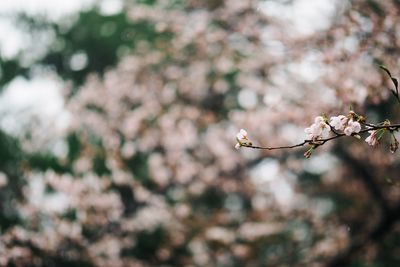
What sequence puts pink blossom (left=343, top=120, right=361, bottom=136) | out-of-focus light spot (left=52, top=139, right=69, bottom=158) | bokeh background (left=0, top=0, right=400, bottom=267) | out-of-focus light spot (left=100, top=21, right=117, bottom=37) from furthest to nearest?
out-of-focus light spot (left=100, top=21, right=117, bottom=37)
out-of-focus light spot (left=52, top=139, right=69, bottom=158)
bokeh background (left=0, top=0, right=400, bottom=267)
pink blossom (left=343, top=120, right=361, bottom=136)

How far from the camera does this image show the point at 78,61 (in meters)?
9.19

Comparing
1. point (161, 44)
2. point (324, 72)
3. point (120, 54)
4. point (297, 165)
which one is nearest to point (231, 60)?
point (161, 44)

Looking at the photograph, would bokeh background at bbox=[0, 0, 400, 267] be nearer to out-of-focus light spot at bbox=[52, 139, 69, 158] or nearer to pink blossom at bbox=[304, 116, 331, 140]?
out-of-focus light spot at bbox=[52, 139, 69, 158]

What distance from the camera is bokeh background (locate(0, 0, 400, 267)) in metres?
4.90

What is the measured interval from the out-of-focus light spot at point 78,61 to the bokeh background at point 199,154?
637 mm

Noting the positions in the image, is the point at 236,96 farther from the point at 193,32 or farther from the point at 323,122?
the point at 323,122

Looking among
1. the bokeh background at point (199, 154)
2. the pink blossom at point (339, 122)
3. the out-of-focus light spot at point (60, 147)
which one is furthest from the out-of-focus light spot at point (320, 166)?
the pink blossom at point (339, 122)

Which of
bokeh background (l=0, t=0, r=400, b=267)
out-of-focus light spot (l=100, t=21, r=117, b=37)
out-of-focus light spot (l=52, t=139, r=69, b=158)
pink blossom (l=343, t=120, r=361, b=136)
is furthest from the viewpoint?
out-of-focus light spot (l=100, t=21, r=117, b=37)

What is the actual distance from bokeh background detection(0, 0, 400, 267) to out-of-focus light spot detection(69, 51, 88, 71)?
2.09 feet

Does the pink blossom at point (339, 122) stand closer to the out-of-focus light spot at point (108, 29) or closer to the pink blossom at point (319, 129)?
the pink blossom at point (319, 129)

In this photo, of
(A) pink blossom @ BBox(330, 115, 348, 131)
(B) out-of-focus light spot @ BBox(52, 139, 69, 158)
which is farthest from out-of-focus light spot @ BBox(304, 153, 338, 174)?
(A) pink blossom @ BBox(330, 115, 348, 131)

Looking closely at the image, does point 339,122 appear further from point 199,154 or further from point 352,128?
point 199,154

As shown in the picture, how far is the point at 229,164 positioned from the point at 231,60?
7.23ft

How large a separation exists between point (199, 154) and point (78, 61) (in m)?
3.98
